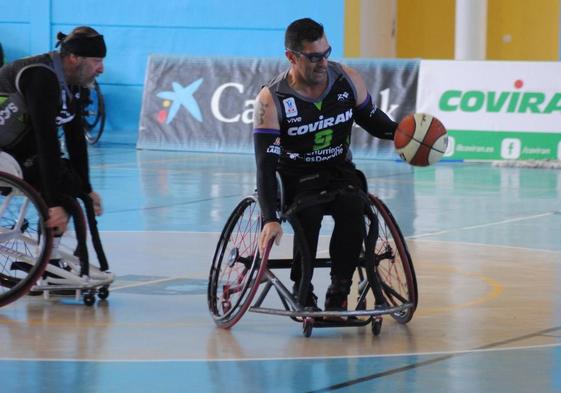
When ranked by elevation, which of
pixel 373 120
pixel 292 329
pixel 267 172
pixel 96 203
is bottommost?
pixel 292 329

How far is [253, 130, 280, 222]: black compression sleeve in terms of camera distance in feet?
20.4

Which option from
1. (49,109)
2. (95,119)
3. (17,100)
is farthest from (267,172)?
(95,119)

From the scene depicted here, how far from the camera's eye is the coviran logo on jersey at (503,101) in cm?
1561

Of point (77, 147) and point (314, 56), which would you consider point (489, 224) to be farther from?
point (314, 56)

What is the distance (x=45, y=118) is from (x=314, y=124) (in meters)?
1.43

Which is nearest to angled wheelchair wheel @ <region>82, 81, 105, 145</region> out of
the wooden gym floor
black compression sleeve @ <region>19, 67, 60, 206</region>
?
the wooden gym floor

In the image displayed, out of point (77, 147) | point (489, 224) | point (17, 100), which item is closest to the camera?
point (17, 100)

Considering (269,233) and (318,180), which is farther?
(318,180)

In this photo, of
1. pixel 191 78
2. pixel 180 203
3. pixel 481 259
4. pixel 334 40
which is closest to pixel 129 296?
pixel 481 259

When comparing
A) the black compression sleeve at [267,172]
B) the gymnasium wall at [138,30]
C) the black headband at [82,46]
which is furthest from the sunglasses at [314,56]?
the gymnasium wall at [138,30]

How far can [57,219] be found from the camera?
6574mm

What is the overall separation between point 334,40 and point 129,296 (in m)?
13.1

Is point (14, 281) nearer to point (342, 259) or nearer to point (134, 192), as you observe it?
point (342, 259)

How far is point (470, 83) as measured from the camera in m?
16.0
